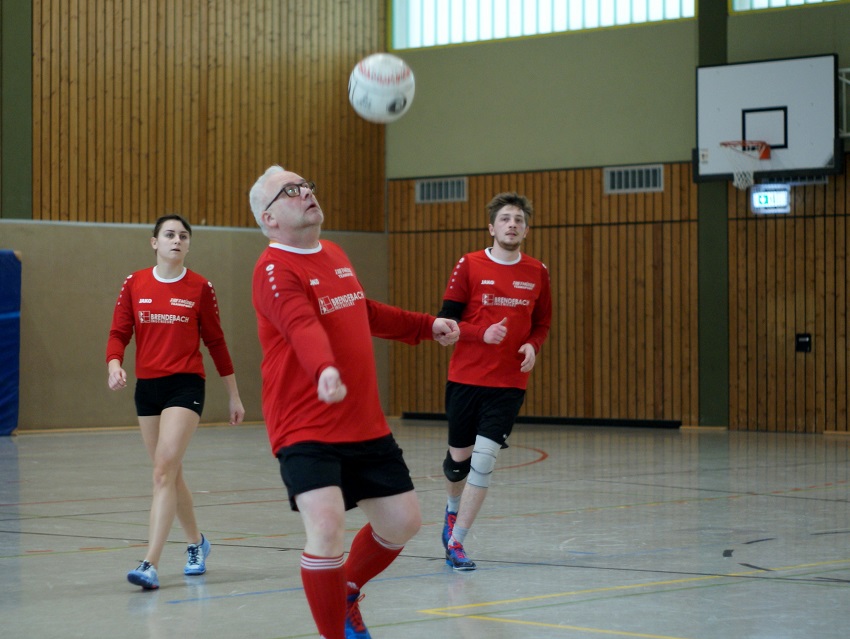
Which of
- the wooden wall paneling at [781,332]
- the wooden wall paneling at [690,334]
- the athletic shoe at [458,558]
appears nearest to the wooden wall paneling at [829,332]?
the wooden wall paneling at [781,332]

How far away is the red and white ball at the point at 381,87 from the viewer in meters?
7.44

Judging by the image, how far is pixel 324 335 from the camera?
4.30m

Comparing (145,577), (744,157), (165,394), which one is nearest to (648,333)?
(744,157)

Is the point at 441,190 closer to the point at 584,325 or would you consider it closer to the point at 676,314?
the point at 584,325

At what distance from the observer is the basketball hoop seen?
58.4 feet

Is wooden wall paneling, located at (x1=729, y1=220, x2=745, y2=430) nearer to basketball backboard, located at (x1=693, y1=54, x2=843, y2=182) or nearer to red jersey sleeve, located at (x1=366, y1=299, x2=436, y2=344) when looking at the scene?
basketball backboard, located at (x1=693, y1=54, x2=843, y2=182)

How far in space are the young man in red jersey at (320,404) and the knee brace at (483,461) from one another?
2.37 metres

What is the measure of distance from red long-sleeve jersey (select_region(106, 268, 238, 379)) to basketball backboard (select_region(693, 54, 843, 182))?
41.4 feet

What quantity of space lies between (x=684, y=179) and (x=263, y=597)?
560 inches

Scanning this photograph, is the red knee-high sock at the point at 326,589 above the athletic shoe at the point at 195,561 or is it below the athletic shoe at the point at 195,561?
above

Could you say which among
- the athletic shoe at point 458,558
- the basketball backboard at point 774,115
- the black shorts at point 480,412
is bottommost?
the athletic shoe at point 458,558

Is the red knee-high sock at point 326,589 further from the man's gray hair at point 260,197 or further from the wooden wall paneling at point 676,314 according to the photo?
the wooden wall paneling at point 676,314

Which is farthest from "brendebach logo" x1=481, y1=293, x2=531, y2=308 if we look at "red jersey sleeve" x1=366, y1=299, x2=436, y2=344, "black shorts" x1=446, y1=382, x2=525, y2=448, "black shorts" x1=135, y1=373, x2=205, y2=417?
"red jersey sleeve" x1=366, y1=299, x2=436, y2=344

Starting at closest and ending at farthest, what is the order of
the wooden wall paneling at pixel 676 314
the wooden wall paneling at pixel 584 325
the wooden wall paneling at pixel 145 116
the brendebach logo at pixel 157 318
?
the brendebach logo at pixel 157 318 < the wooden wall paneling at pixel 145 116 < the wooden wall paneling at pixel 676 314 < the wooden wall paneling at pixel 584 325
